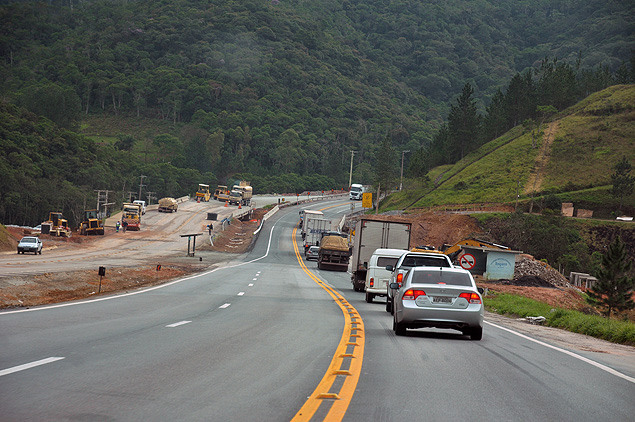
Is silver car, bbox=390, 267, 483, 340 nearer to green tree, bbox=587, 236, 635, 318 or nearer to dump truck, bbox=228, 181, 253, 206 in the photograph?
green tree, bbox=587, 236, 635, 318

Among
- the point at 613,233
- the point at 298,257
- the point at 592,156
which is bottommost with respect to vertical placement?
the point at 298,257

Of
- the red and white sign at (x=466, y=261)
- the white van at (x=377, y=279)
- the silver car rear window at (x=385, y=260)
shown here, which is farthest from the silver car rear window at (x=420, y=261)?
the red and white sign at (x=466, y=261)

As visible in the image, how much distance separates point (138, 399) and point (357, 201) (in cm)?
13736

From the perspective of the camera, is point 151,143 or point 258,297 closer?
point 258,297

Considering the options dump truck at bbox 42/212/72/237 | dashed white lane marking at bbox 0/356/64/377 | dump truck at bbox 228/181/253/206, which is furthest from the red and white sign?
dump truck at bbox 228/181/253/206

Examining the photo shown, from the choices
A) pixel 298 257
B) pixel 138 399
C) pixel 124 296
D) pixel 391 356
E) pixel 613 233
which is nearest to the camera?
pixel 138 399

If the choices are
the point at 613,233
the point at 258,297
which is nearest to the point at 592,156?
the point at 613,233

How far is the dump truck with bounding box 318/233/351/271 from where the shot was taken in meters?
52.5

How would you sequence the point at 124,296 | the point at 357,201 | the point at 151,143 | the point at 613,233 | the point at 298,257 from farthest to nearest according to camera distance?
the point at 151,143
the point at 357,201
the point at 613,233
the point at 298,257
the point at 124,296

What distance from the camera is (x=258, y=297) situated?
2425 centimetres

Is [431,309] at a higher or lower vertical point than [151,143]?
lower

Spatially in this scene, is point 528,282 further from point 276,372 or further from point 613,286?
point 276,372

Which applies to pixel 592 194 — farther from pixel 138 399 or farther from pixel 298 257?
pixel 138 399

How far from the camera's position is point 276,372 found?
8.92 meters
